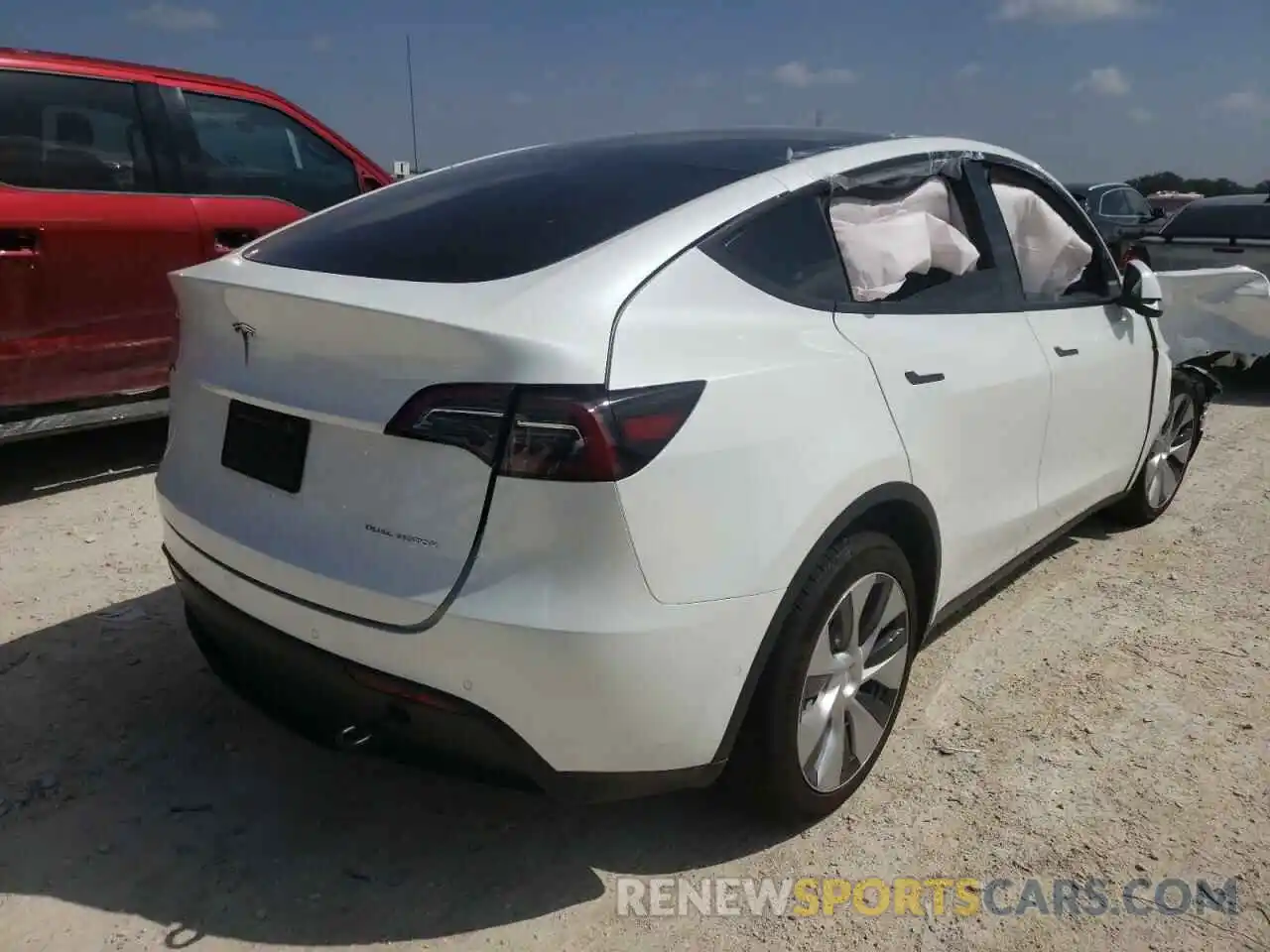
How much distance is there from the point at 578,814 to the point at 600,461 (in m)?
1.17

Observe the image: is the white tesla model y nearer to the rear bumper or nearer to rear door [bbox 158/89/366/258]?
the rear bumper

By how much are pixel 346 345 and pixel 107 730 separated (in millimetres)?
1585

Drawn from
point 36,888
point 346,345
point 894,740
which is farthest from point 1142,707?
point 36,888

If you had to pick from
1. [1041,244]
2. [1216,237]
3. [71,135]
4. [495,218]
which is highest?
[71,135]

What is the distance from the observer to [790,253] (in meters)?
2.45

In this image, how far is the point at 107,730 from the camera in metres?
2.96

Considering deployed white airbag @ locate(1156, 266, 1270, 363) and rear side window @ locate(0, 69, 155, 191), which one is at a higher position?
rear side window @ locate(0, 69, 155, 191)

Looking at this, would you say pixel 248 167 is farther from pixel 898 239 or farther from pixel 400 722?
pixel 400 722

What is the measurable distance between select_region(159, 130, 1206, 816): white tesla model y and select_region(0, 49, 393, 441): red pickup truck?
2405 mm

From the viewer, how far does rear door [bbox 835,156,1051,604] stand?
260cm

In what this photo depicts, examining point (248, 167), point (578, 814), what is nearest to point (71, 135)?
point (248, 167)

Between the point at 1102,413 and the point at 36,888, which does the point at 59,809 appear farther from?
the point at 1102,413

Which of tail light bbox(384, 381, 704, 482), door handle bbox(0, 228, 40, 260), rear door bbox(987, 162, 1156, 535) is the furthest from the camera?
door handle bbox(0, 228, 40, 260)

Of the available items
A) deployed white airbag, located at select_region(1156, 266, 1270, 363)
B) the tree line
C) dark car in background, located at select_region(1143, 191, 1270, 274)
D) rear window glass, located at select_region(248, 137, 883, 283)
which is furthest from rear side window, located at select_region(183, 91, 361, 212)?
the tree line
